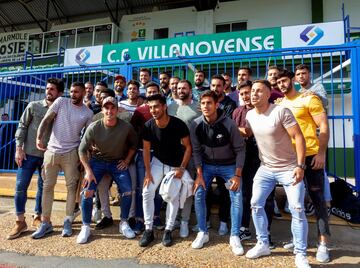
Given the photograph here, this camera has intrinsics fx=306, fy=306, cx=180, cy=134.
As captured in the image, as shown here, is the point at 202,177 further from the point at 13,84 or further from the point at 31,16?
the point at 31,16

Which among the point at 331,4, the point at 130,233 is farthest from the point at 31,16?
the point at 130,233

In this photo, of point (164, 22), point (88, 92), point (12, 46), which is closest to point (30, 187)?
point (88, 92)

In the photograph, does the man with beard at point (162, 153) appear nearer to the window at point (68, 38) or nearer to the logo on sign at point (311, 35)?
the logo on sign at point (311, 35)

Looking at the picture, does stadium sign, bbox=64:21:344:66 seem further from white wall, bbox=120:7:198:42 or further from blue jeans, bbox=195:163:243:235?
blue jeans, bbox=195:163:243:235

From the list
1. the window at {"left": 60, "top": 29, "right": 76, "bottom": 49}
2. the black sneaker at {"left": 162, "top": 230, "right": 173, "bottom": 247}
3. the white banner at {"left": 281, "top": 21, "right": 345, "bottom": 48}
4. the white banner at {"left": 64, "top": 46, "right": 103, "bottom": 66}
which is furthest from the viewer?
the window at {"left": 60, "top": 29, "right": 76, "bottom": 49}

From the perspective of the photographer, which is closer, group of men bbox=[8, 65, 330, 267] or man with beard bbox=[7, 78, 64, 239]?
group of men bbox=[8, 65, 330, 267]

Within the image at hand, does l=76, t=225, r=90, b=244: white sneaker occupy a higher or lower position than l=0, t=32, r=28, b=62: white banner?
lower

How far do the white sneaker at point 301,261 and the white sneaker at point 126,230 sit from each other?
2062mm

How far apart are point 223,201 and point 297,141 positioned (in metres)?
1.39

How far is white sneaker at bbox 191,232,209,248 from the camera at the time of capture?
3.74 m

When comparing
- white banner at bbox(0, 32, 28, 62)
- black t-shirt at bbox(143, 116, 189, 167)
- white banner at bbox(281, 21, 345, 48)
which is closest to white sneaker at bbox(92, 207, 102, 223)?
black t-shirt at bbox(143, 116, 189, 167)

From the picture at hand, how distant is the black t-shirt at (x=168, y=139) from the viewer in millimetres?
3922

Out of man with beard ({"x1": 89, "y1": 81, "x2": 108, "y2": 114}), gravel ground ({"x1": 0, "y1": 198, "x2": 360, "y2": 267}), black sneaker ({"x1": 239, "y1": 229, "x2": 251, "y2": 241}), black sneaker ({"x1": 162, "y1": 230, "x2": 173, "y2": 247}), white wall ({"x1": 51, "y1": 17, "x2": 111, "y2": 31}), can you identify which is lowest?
gravel ground ({"x1": 0, "y1": 198, "x2": 360, "y2": 267})

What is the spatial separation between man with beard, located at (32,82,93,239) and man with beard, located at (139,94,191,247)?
1066mm
